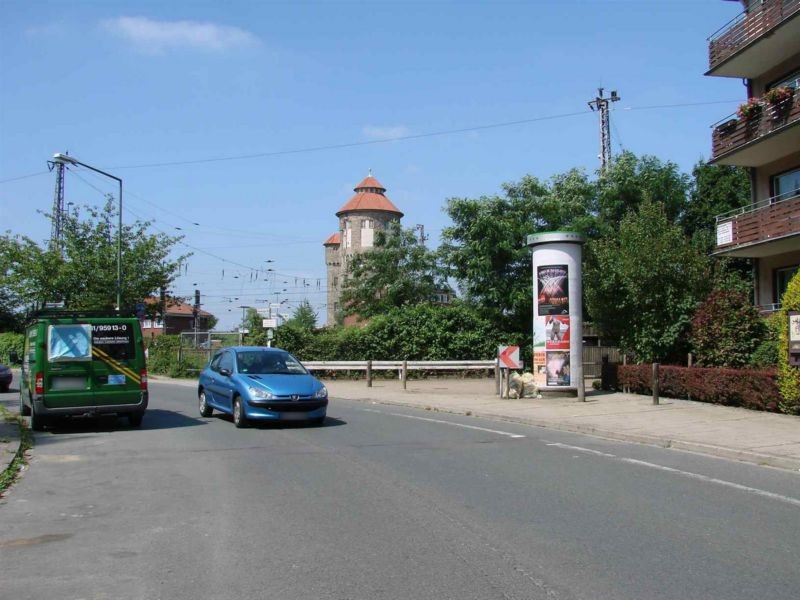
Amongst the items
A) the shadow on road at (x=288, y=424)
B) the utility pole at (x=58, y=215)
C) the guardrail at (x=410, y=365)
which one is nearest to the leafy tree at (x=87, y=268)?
the utility pole at (x=58, y=215)

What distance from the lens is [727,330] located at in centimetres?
1909

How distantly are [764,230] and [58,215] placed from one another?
41.0 metres

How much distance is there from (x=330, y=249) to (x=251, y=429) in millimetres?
92144

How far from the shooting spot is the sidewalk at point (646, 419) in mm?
11414

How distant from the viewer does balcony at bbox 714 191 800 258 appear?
70.6 feet

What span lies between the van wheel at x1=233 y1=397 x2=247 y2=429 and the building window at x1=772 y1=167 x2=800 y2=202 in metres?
18.0

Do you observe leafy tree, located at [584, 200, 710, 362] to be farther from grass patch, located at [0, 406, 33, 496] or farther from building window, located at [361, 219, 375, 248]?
building window, located at [361, 219, 375, 248]

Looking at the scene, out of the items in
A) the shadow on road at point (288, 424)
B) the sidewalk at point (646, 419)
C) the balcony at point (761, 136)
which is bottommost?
the shadow on road at point (288, 424)

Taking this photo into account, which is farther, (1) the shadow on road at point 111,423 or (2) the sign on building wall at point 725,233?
(2) the sign on building wall at point 725,233

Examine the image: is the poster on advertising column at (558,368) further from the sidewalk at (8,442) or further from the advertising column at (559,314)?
the sidewalk at (8,442)

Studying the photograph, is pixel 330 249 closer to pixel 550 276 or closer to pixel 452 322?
pixel 452 322

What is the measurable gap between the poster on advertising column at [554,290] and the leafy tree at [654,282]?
2.05m

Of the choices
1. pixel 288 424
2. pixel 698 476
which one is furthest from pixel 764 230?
pixel 288 424

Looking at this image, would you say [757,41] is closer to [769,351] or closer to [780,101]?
[780,101]
